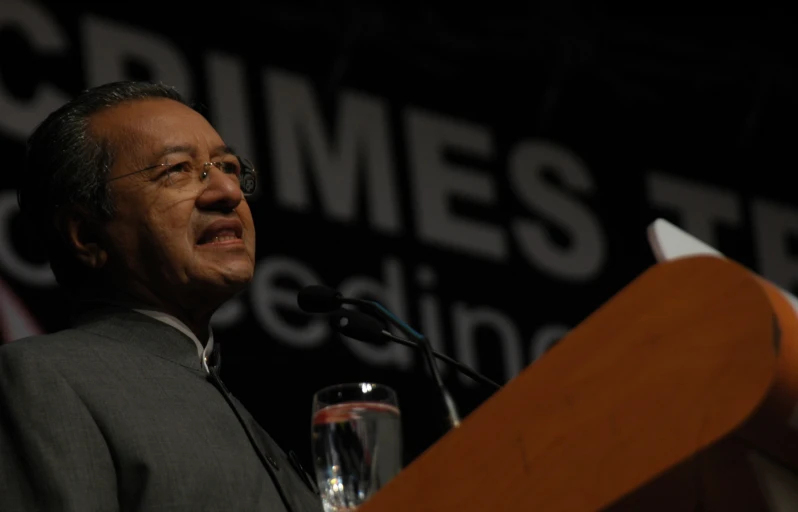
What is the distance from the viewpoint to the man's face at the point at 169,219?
1729 millimetres

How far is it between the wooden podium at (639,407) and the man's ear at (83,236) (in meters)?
0.95

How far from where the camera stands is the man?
139 centimetres

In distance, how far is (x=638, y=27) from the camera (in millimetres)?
4414

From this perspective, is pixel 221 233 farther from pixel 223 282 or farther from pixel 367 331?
pixel 367 331

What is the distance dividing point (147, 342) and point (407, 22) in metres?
2.68

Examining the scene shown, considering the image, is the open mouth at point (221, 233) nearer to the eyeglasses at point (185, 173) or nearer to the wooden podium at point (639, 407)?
the eyeglasses at point (185, 173)

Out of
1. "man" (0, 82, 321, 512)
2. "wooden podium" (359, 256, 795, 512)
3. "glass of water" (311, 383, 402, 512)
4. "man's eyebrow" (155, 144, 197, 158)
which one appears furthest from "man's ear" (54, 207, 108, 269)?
"wooden podium" (359, 256, 795, 512)

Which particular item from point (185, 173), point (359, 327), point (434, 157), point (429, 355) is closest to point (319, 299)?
point (359, 327)

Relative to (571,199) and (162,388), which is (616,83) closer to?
(571,199)

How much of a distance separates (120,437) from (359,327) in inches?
15.4

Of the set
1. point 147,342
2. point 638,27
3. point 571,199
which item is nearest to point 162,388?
point 147,342

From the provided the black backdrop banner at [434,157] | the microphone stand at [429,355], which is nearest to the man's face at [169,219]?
the microphone stand at [429,355]

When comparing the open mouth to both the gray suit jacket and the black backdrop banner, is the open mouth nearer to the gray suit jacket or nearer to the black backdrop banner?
the gray suit jacket

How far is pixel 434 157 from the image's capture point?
410 cm
